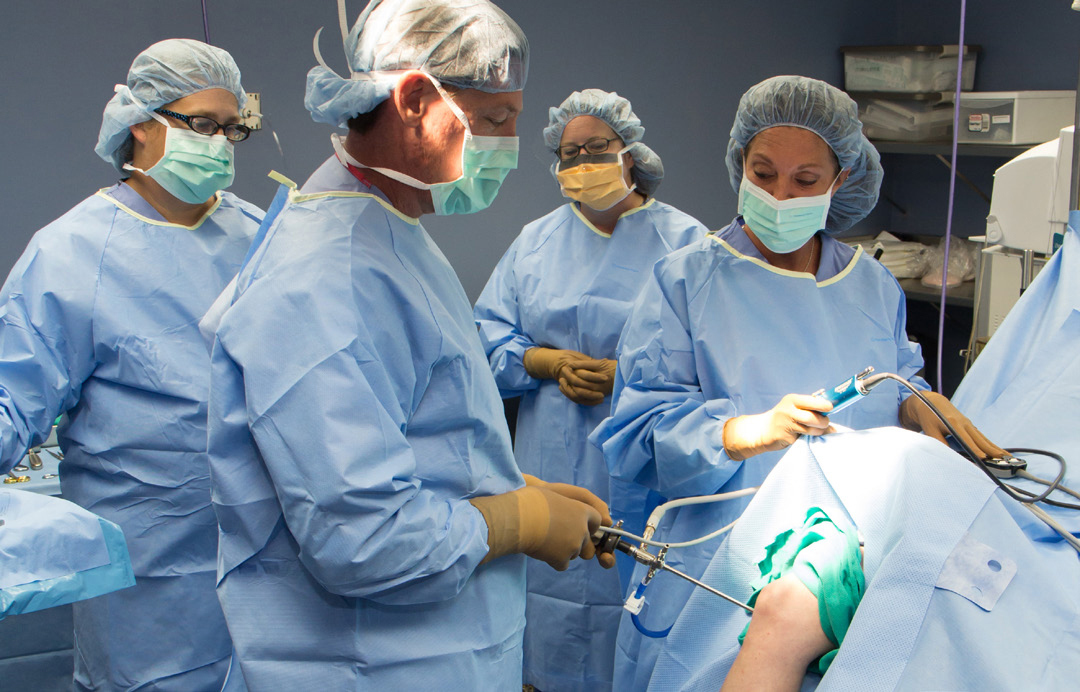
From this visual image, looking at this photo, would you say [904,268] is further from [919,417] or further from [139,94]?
[139,94]

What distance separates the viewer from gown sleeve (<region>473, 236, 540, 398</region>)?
2326 mm

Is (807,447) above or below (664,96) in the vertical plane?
below

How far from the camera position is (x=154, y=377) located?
1.72 metres

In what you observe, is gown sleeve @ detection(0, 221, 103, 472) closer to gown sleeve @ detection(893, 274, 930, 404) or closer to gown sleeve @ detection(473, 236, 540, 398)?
gown sleeve @ detection(473, 236, 540, 398)

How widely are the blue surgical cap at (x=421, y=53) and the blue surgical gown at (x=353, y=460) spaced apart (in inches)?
4.3

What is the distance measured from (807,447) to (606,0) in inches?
93.3

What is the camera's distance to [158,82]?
182 centimetres

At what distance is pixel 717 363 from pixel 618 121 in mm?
999

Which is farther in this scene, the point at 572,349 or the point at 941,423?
the point at 572,349

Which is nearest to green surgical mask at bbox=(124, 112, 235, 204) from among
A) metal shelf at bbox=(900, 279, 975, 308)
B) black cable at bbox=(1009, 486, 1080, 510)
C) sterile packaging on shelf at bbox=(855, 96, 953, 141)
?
black cable at bbox=(1009, 486, 1080, 510)

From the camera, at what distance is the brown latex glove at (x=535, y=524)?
3.67 feet

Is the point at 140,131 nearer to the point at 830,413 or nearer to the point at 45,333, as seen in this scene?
the point at 45,333

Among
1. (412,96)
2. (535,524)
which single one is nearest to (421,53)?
(412,96)

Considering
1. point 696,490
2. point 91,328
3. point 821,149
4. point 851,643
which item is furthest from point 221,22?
point 851,643
